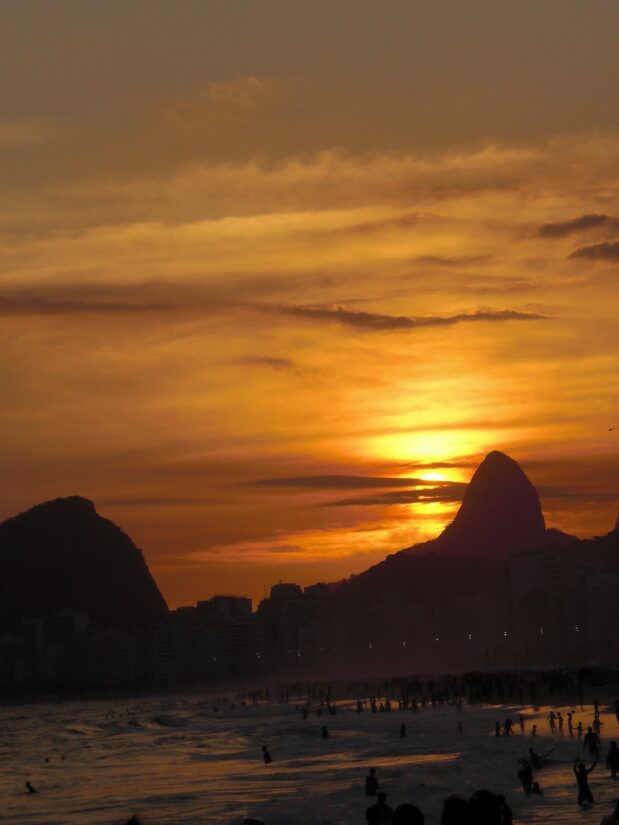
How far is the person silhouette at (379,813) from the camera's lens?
30.1 metres

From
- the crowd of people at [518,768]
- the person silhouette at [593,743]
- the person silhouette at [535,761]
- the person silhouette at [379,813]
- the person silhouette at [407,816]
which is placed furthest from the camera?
the person silhouette at [593,743]

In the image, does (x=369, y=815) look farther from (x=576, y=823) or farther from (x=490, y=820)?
(x=490, y=820)

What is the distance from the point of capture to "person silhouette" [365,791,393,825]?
1184 inches

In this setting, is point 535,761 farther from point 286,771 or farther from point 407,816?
point 407,816

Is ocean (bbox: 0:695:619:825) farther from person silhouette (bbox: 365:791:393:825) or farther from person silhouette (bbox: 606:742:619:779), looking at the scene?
person silhouette (bbox: 365:791:393:825)

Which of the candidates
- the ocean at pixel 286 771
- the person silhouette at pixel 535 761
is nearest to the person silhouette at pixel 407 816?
the ocean at pixel 286 771

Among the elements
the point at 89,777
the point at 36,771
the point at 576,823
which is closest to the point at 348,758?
the point at 89,777

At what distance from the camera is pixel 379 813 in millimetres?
31859

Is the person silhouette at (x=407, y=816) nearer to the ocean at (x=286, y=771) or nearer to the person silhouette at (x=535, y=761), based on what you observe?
the ocean at (x=286, y=771)

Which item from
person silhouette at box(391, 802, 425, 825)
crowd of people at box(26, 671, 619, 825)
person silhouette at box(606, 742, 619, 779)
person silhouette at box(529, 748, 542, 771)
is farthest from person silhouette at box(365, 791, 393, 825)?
person silhouette at box(529, 748, 542, 771)

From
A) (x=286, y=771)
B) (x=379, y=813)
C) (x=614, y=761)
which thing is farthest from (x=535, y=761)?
(x=379, y=813)

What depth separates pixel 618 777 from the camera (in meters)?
49.3

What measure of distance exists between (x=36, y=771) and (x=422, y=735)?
26278 mm

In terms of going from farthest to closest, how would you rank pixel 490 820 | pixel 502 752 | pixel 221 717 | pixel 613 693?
pixel 221 717, pixel 613 693, pixel 502 752, pixel 490 820
